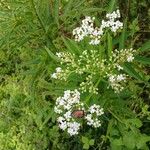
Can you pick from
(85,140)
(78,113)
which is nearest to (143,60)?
(78,113)

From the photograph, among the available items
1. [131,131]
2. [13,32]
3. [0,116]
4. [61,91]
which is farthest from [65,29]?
[0,116]

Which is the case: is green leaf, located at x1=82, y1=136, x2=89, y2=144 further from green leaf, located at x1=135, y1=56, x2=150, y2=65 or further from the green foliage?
green leaf, located at x1=135, y1=56, x2=150, y2=65

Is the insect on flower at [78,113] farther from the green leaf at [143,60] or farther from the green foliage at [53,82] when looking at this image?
the green leaf at [143,60]

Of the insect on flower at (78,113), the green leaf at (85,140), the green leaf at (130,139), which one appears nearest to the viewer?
the insect on flower at (78,113)

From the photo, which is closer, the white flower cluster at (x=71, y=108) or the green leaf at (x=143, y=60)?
the white flower cluster at (x=71, y=108)

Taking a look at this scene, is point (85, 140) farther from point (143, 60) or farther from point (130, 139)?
point (143, 60)

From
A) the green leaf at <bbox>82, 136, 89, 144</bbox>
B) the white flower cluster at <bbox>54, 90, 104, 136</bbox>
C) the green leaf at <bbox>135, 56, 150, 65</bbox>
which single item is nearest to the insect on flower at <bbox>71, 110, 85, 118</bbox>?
the white flower cluster at <bbox>54, 90, 104, 136</bbox>

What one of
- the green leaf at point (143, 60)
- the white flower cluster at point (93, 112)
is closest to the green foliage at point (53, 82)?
the green leaf at point (143, 60)

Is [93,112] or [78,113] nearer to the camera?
[93,112]

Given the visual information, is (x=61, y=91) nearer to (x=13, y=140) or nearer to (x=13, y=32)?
(x=13, y=32)
